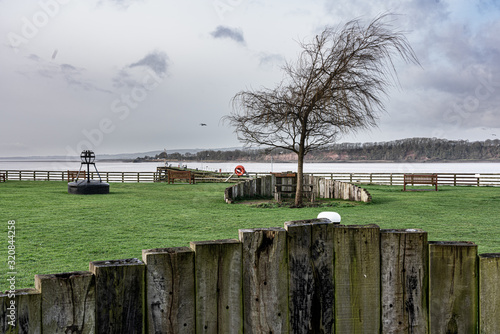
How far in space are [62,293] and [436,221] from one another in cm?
1307

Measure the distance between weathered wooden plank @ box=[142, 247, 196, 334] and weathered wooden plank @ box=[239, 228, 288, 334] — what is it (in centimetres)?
34

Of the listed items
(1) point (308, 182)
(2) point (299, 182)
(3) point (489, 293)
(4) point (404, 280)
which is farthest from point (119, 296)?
(1) point (308, 182)

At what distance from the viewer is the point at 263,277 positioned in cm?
249

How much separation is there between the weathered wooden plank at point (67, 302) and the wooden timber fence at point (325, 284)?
31 cm

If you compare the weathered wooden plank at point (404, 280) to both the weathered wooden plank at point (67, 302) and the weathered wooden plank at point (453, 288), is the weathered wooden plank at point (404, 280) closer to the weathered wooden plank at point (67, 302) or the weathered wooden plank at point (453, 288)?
the weathered wooden plank at point (453, 288)

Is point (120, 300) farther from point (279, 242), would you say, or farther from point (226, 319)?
point (279, 242)


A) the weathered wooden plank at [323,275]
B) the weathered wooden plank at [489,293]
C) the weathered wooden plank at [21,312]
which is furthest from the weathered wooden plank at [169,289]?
the weathered wooden plank at [489,293]

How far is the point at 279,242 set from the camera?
250cm

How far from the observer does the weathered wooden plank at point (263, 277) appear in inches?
97.7

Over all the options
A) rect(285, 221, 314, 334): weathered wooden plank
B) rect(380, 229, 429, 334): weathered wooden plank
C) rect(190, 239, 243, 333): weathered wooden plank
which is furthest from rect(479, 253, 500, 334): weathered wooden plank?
rect(190, 239, 243, 333): weathered wooden plank

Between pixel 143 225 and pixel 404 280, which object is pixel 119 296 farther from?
pixel 143 225

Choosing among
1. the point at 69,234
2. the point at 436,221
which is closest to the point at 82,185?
the point at 69,234

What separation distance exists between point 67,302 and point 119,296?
0.86 ft

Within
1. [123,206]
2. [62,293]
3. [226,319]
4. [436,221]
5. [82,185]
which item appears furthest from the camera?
[82,185]
